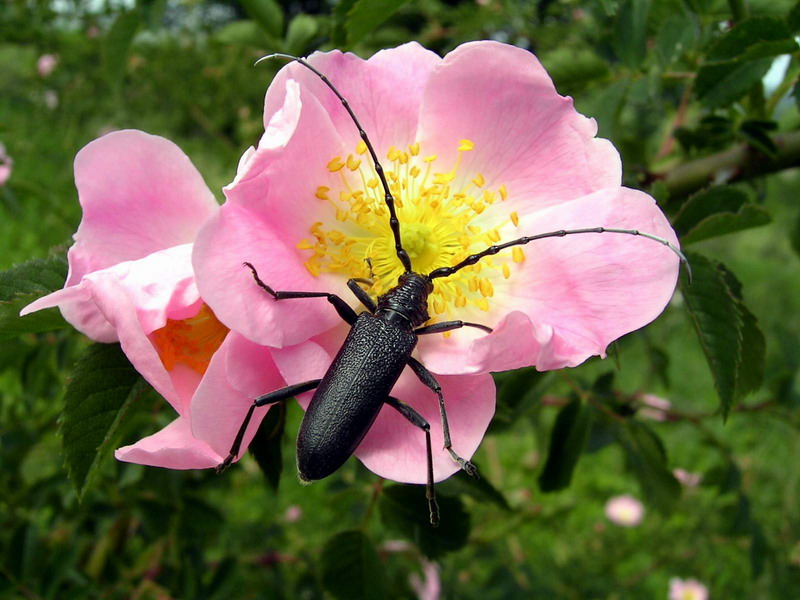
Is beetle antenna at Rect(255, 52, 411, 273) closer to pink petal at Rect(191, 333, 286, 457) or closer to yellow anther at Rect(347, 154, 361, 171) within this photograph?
yellow anther at Rect(347, 154, 361, 171)

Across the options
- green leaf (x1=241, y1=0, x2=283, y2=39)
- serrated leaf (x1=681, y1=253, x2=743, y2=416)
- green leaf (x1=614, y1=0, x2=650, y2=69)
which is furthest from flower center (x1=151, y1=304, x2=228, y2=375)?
green leaf (x1=614, y1=0, x2=650, y2=69)

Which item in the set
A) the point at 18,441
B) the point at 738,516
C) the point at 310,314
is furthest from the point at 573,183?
the point at 18,441

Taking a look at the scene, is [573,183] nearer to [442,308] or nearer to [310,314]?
[442,308]

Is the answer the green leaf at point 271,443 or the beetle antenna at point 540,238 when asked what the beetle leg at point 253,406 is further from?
the beetle antenna at point 540,238

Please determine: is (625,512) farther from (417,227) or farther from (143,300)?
(143,300)

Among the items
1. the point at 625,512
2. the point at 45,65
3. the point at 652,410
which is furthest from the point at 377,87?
the point at 45,65

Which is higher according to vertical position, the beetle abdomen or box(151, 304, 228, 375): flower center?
box(151, 304, 228, 375): flower center
